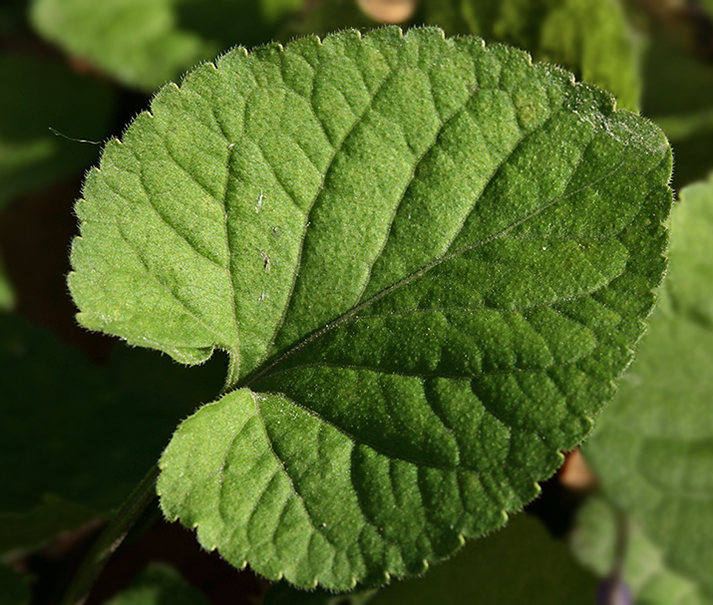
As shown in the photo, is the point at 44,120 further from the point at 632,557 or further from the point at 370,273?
the point at 632,557

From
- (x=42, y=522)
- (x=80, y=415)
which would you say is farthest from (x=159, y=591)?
(x=80, y=415)

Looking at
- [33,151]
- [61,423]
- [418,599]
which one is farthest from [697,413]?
[33,151]

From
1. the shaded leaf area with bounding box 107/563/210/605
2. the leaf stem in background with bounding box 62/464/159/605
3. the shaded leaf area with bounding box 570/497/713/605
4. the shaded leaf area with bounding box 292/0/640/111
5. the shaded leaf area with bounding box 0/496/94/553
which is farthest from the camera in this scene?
the shaded leaf area with bounding box 570/497/713/605

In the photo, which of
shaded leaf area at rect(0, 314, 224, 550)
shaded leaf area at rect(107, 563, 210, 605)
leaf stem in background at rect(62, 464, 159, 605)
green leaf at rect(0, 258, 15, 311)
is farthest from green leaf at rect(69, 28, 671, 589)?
green leaf at rect(0, 258, 15, 311)

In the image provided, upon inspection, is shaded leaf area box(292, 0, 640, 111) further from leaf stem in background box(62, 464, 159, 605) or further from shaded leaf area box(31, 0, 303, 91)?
leaf stem in background box(62, 464, 159, 605)

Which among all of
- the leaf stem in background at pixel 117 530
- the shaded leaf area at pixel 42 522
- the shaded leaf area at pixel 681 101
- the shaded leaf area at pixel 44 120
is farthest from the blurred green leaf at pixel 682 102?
the shaded leaf area at pixel 44 120

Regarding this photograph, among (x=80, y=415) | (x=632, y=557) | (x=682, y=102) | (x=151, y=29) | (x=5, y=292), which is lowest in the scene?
(x=5, y=292)

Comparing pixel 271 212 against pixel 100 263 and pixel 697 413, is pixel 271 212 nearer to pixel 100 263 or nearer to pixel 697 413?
pixel 100 263
